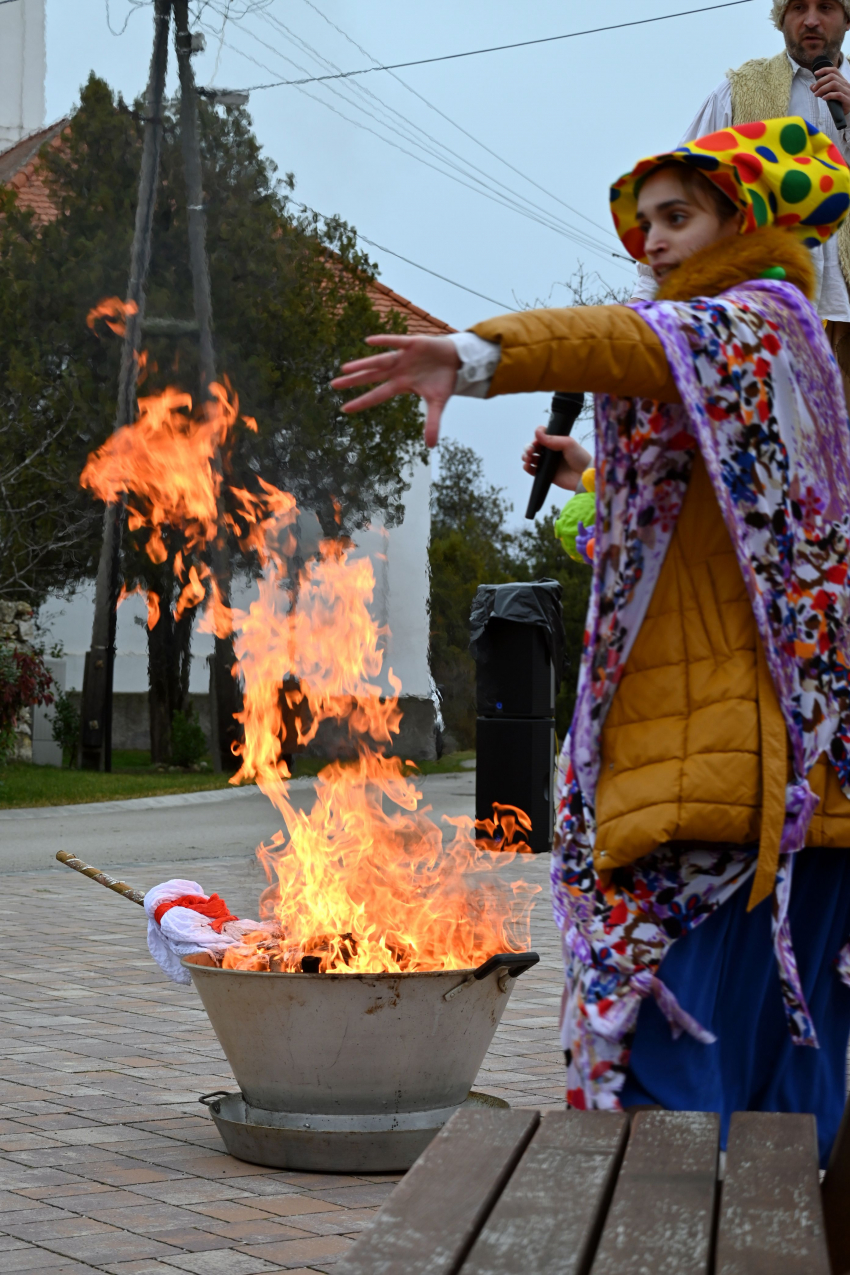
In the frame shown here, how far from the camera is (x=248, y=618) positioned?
4773 mm

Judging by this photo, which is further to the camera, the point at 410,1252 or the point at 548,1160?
the point at 548,1160

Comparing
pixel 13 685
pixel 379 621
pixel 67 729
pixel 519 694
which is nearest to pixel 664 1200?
pixel 519 694

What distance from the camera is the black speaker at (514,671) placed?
1134cm

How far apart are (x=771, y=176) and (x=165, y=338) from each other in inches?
797

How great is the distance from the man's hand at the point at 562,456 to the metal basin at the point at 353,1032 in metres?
1.29

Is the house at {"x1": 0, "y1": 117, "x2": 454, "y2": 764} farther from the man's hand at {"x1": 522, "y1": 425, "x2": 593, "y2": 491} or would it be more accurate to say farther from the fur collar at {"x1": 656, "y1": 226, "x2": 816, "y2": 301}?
the fur collar at {"x1": 656, "y1": 226, "x2": 816, "y2": 301}

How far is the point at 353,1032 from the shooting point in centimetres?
385

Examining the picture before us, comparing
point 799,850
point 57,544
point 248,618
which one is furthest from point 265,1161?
point 57,544

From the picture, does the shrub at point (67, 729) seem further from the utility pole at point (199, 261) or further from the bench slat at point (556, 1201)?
the bench slat at point (556, 1201)

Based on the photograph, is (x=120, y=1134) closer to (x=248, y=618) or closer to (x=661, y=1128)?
(x=248, y=618)

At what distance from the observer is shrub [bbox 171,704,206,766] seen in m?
22.6

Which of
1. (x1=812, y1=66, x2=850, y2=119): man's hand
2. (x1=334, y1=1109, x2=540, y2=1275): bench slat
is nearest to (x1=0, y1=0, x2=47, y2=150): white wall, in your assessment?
(x1=812, y1=66, x2=850, y2=119): man's hand

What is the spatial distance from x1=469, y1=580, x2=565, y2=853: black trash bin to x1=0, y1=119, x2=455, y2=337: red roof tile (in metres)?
17.4

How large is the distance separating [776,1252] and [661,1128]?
1.24 ft
